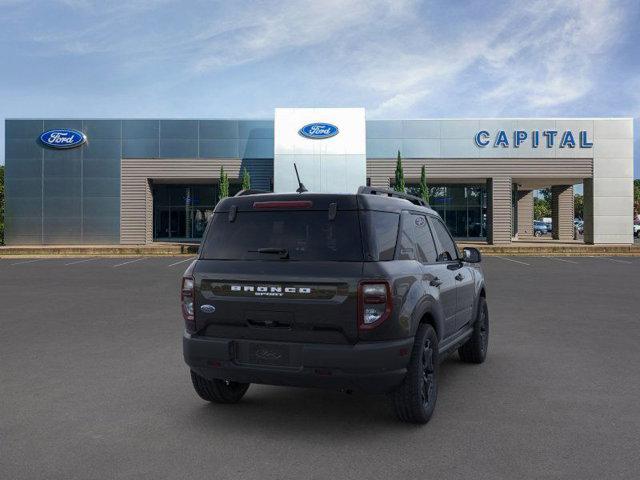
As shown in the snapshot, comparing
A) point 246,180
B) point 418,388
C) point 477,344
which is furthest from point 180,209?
point 418,388

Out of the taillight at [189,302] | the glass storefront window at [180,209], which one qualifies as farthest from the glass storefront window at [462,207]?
the taillight at [189,302]

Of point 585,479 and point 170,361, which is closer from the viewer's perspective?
point 585,479

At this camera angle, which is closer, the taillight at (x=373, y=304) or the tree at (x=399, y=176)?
the taillight at (x=373, y=304)

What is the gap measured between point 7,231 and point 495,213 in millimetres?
29567

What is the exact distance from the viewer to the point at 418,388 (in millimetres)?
4344

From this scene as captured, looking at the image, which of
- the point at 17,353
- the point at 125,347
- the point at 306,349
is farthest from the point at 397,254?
the point at 17,353

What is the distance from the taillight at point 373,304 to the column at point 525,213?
44675 millimetres

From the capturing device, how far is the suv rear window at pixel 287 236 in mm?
4191

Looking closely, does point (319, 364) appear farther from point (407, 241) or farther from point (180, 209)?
point (180, 209)

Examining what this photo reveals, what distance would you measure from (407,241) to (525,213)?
4499 cm

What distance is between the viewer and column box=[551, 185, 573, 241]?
4278cm

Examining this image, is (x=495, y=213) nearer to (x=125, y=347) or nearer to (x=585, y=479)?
(x=125, y=347)

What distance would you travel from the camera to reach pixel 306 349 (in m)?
4.07

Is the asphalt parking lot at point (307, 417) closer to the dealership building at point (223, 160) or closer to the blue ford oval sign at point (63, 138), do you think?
the dealership building at point (223, 160)
